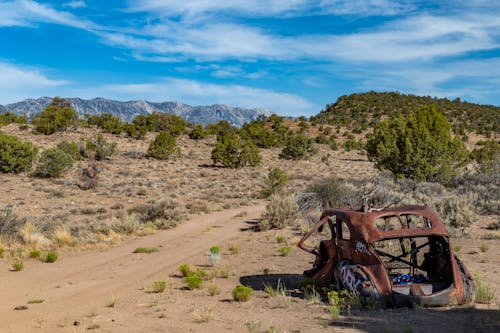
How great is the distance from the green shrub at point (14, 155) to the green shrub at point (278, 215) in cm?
1992

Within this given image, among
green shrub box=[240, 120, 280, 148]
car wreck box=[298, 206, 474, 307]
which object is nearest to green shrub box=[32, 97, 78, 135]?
green shrub box=[240, 120, 280, 148]

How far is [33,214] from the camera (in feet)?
63.6

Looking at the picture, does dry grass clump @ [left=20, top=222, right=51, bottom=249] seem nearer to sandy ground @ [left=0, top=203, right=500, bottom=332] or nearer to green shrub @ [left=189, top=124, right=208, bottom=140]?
sandy ground @ [left=0, top=203, right=500, bottom=332]

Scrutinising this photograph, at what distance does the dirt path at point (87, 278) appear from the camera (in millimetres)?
7586

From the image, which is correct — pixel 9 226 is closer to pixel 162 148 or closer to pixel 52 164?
pixel 52 164

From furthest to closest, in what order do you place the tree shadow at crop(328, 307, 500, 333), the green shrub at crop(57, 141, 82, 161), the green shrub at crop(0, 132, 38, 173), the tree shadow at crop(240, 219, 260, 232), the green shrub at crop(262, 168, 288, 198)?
the green shrub at crop(57, 141, 82, 161), the green shrub at crop(0, 132, 38, 173), the green shrub at crop(262, 168, 288, 198), the tree shadow at crop(240, 219, 260, 232), the tree shadow at crop(328, 307, 500, 333)

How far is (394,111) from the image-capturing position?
76312mm

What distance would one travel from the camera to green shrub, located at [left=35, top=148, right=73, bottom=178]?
28781mm

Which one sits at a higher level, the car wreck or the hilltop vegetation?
the hilltop vegetation

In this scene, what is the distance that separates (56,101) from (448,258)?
67972mm

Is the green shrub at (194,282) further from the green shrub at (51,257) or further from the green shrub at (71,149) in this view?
the green shrub at (71,149)

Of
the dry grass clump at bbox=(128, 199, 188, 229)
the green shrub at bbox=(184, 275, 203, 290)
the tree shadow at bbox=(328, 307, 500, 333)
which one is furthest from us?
the dry grass clump at bbox=(128, 199, 188, 229)

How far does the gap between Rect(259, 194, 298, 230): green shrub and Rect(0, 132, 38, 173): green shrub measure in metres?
19.9

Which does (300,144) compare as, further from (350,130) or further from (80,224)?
(80,224)
